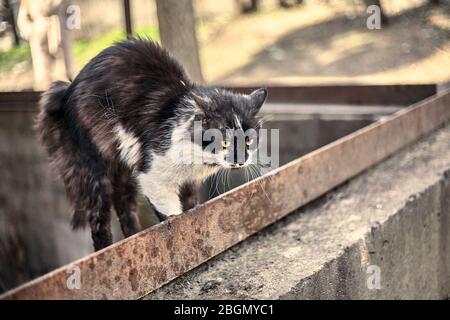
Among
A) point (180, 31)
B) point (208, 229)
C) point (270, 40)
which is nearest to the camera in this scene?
point (208, 229)

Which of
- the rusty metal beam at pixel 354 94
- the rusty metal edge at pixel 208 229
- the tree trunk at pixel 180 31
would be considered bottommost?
the rusty metal edge at pixel 208 229

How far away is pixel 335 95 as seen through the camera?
543 cm

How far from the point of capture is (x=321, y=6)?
12.1 meters

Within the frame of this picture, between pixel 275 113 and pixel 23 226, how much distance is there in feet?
9.84

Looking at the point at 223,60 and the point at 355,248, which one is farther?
the point at 223,60

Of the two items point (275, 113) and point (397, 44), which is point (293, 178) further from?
point (397, 44)

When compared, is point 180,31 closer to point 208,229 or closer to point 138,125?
point 138,125

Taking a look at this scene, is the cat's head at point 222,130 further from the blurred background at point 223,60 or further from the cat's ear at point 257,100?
the blurred background at point 223,60

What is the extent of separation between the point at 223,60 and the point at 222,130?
8616 millimetres

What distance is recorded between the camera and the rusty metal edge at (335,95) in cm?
512

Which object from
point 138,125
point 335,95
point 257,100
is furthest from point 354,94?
point 138,125

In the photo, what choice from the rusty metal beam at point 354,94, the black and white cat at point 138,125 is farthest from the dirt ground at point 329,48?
the black and white cat at point 138,125

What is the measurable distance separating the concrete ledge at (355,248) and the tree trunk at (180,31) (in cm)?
152
